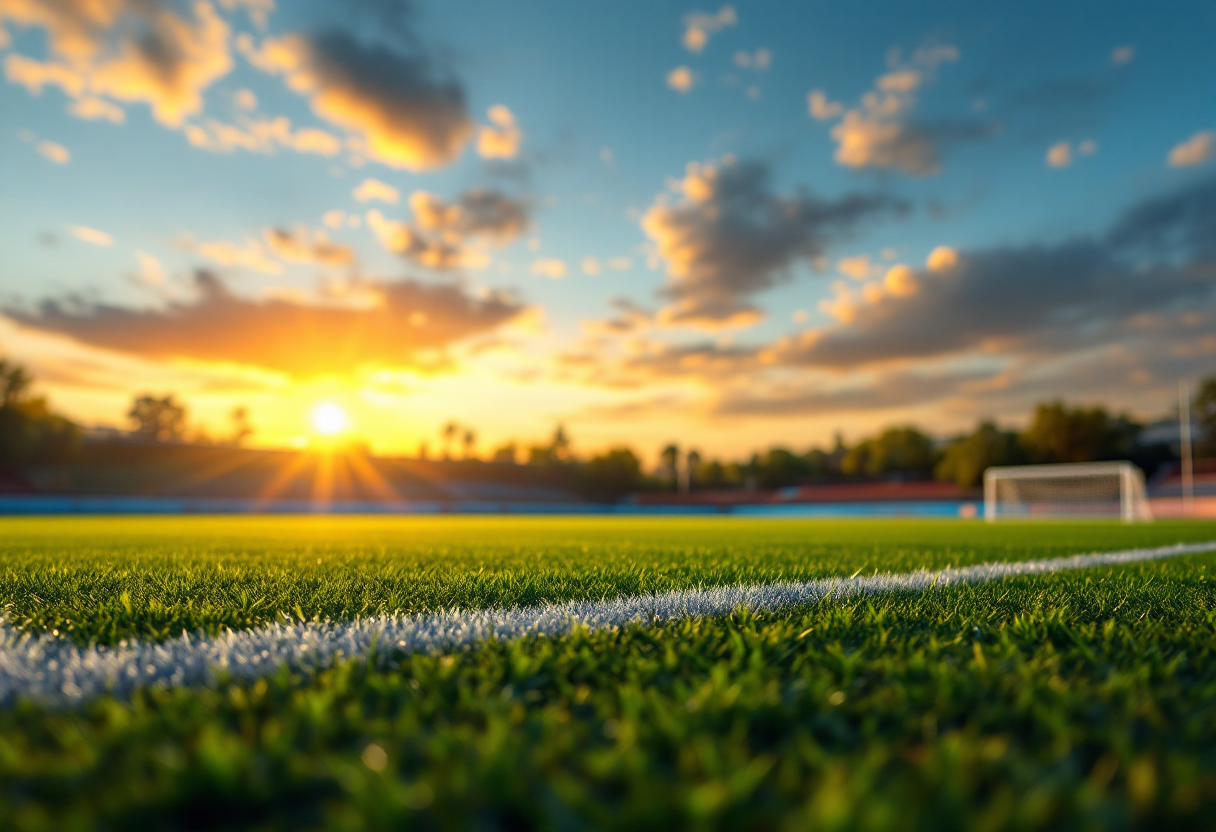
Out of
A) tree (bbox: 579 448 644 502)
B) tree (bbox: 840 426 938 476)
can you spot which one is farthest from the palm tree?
tree (bbox: 840 426 938 476)

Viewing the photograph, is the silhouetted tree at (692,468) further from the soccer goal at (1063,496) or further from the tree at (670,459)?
the soccer goal at (1063,496)

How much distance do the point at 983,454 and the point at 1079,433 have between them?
7.32 metres

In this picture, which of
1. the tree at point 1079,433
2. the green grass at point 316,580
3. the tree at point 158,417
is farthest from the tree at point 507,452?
the green grass at point 316,580

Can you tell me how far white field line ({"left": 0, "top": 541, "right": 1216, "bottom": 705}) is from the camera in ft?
5.44

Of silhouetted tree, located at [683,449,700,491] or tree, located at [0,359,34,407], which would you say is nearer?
tree, located at [0,359,34,407]

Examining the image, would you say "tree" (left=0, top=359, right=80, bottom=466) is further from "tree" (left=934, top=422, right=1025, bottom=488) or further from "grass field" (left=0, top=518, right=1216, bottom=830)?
"tree" (left=934, top=422, right=1025, bottom=488)

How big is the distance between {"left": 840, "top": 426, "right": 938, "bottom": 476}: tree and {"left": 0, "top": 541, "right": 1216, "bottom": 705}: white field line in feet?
253

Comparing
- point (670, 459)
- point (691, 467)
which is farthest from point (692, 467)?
point (670, 459)

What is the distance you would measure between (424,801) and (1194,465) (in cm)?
7037

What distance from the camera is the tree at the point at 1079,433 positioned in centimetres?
5594

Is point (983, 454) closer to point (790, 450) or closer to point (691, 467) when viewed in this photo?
point (790, 450)

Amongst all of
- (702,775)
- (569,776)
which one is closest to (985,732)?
(702,775)

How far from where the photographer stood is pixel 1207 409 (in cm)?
5631

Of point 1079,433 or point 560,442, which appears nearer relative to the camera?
point 1079,433
